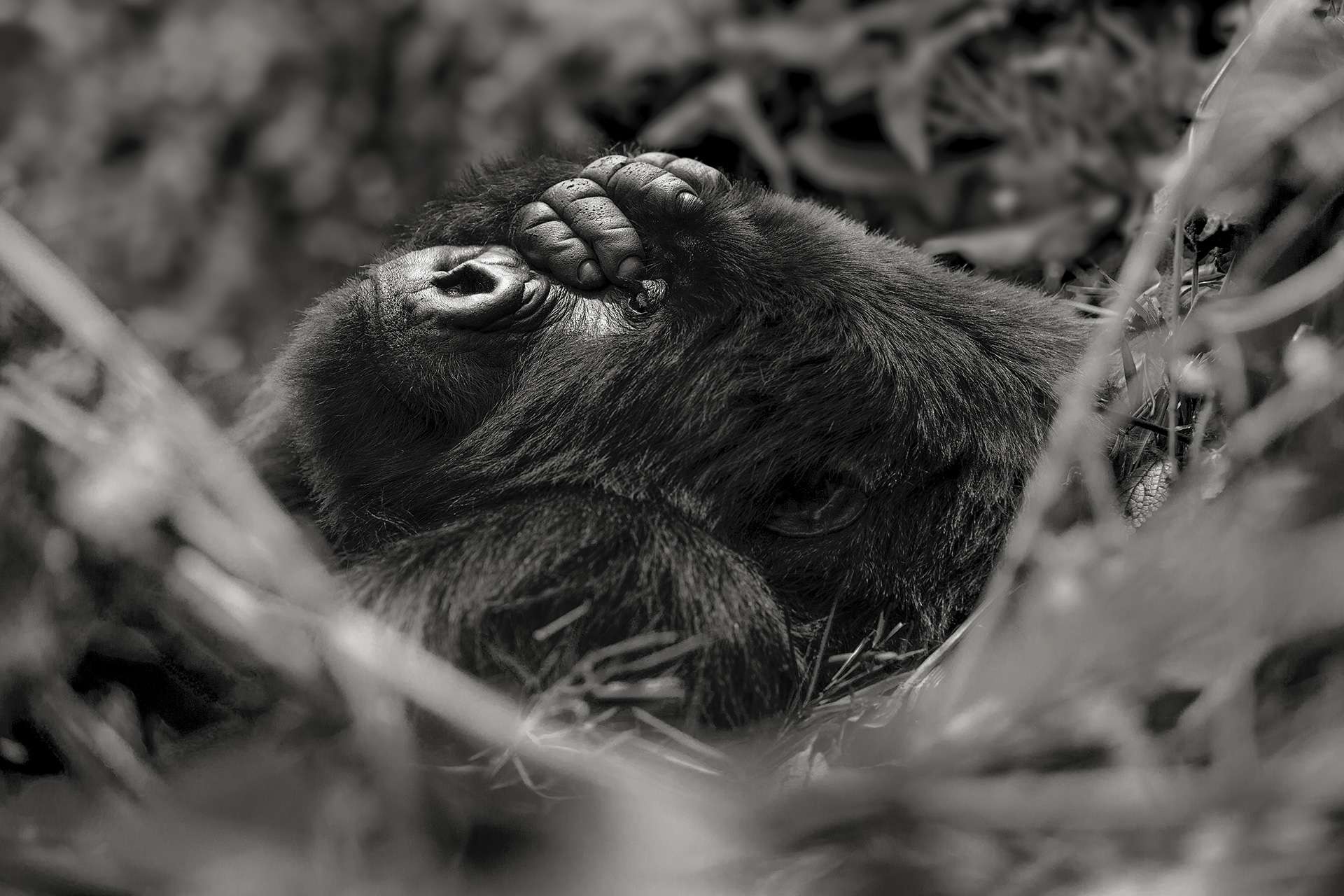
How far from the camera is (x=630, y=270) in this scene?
4.20 feet

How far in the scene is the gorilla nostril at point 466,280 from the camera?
1.24 meters

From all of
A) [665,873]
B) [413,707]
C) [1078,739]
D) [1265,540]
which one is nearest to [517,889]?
[665,873]

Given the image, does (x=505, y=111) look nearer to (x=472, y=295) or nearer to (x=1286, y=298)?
(x=472, y=295)

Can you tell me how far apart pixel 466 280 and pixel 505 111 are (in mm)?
1222

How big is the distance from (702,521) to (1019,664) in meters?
0.49

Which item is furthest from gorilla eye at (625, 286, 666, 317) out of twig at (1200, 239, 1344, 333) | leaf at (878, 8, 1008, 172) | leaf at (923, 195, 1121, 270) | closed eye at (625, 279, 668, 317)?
leaf at (878, 8, 1008, 172)

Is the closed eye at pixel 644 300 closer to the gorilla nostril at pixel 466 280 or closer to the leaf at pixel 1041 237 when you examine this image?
the gorilla nostril at pixel 466 280

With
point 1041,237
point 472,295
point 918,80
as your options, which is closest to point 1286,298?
point 472,295

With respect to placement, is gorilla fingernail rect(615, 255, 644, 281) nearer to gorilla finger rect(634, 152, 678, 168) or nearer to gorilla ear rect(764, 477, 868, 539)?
gorilla finger rect(634, 152, 678, 168)

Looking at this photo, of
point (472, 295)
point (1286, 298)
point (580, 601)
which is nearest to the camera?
point (1286, 298)

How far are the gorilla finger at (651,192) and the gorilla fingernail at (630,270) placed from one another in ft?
0.19

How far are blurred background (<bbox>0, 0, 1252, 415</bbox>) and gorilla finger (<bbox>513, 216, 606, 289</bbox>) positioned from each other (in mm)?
957

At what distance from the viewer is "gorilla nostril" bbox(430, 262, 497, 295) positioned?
1241 millimetres

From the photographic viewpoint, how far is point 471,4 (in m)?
2.37
